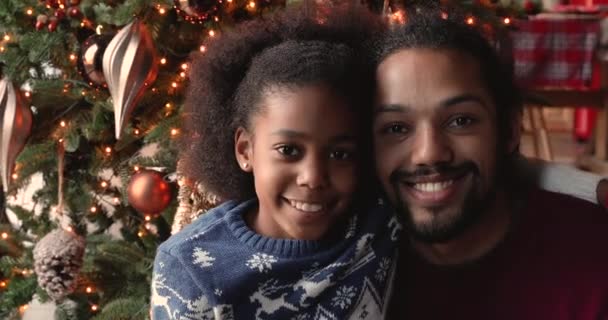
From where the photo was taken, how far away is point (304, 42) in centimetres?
107

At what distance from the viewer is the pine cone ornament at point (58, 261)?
1.68 m

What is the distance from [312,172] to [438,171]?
0.16 m

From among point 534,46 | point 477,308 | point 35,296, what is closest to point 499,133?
point 477,308

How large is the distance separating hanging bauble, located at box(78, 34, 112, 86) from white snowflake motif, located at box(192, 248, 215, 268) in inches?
23.9

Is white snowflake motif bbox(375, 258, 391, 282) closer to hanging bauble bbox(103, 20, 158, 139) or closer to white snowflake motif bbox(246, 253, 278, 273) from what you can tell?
white snowflake motif bbox(246, 253, 278, 273)

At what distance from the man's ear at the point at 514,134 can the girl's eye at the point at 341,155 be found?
0.79 ft

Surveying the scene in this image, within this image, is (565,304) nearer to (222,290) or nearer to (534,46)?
(222,290)

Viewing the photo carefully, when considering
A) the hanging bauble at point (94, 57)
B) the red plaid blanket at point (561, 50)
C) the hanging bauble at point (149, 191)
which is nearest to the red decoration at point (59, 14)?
the hanging bauble at point (94, 57)

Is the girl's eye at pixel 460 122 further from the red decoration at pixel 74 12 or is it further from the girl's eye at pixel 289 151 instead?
the red decoration at pixel 74 12

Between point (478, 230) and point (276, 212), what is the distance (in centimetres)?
30

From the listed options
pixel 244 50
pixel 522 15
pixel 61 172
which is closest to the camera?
pixel 244 50

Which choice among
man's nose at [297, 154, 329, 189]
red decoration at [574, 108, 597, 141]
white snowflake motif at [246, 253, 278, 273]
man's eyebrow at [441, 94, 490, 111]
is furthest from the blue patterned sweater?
red decoration at [574, 108, 597, 141]

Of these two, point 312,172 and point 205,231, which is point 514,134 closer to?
point 312,172

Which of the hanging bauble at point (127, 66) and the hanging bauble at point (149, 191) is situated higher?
the hanging bauble at point (127, 66)
